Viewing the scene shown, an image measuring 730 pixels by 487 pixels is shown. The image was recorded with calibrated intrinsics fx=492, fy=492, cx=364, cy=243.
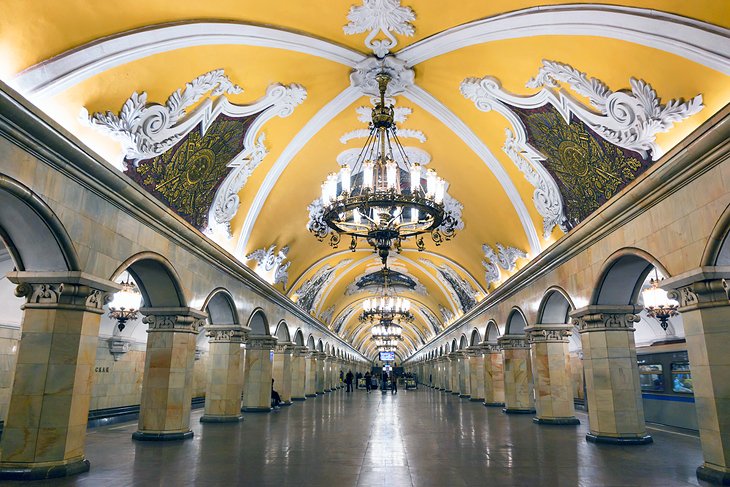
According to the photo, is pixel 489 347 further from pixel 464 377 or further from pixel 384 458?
pixel 384 458

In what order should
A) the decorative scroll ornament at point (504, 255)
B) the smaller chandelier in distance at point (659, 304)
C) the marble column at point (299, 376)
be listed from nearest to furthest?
the smaller chandelier in distance at point (659, 304)
the decorative scroll ornament at point (504, 255)
the marble column at point (299, 376)

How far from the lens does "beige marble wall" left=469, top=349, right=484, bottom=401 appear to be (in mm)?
19750

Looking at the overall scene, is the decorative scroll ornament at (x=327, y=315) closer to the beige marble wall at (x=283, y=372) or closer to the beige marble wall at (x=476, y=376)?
the beige marble wall at (x=283, y=372)

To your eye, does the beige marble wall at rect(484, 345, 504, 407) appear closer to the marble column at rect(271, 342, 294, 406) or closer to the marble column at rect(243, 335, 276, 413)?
the marble column at rect(271, 342, 294, 406)

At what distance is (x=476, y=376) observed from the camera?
20.1 meters

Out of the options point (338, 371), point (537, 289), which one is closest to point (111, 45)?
point (537, 289)

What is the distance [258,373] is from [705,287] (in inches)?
458

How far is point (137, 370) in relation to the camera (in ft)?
48.9

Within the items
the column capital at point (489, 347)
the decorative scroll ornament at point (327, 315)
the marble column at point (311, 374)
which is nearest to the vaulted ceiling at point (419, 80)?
the column capital at point (489, 347)

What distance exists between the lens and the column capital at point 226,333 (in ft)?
38.3

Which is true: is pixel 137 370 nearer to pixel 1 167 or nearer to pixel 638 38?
pixel 1 167

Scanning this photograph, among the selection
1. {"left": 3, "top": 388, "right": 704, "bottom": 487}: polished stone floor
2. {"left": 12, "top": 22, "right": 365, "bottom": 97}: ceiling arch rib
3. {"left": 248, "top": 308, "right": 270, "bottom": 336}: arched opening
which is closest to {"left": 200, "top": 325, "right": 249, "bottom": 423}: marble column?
{"left": 3, "top": 388, "right": 704, "bottom": 487}: polished stone floor

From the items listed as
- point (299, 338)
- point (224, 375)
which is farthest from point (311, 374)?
point (224, 375)

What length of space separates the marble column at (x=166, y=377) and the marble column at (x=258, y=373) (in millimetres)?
5397
